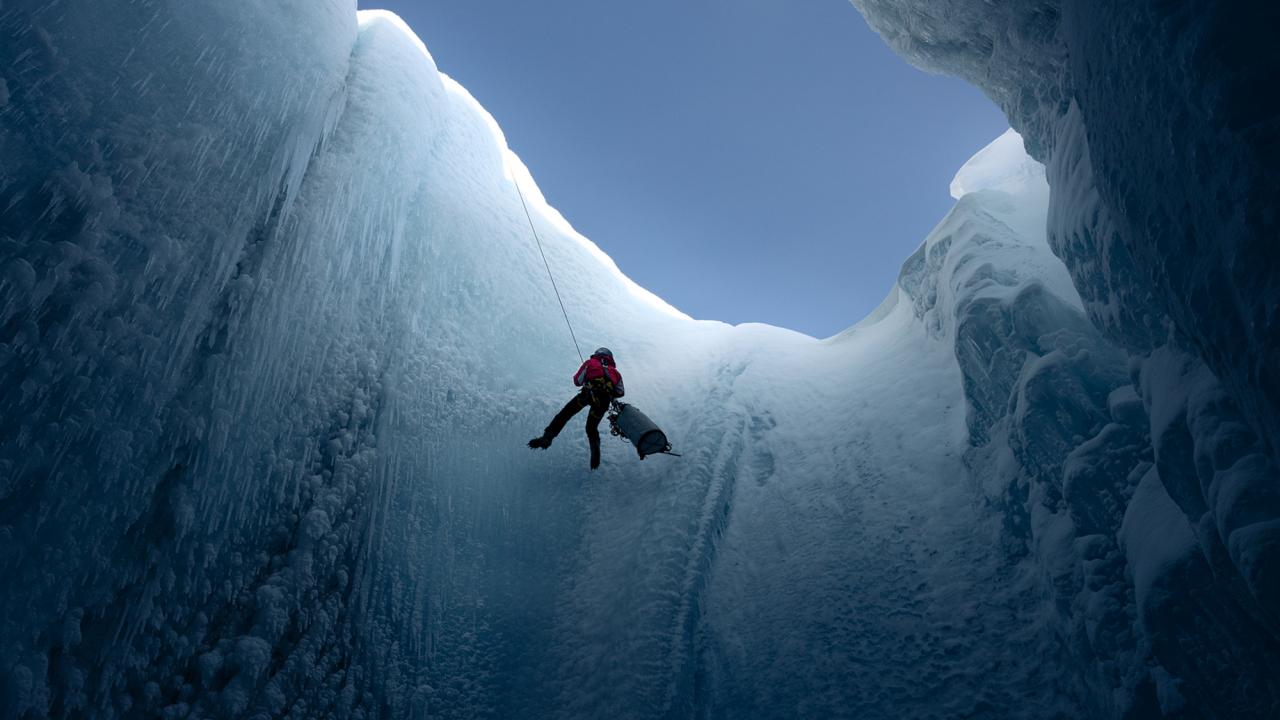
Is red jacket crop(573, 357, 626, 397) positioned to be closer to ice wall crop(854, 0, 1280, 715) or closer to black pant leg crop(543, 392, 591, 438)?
black pant leg crop(543, 392, 591, 438)

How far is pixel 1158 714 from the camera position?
3.86m

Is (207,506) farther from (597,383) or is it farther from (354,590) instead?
(597,383)

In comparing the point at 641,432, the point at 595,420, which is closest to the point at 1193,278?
the point at 641,432

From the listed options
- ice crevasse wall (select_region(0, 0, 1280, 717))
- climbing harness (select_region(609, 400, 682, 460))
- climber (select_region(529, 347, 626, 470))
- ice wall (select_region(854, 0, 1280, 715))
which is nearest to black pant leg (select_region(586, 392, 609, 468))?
climber (select_region(529, 347, 626, 470))

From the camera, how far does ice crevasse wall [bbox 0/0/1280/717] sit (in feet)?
11.4

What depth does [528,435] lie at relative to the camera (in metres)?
7.56

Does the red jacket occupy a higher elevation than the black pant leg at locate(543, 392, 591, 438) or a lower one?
higher

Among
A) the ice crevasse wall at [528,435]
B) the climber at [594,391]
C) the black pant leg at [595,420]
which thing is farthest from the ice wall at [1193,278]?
the black pant leg at [595,420]

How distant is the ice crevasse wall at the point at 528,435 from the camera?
3463mm

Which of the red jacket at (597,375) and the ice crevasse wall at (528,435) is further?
the red jacket at (597,375)

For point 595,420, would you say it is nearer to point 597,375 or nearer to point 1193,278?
point 597,375

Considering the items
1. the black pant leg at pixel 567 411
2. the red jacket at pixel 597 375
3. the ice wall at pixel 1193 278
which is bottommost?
the black pant leg at pixel 567 411

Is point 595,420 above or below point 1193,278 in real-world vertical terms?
below

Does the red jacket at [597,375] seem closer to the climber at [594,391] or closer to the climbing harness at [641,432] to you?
the climber at [594,391]
